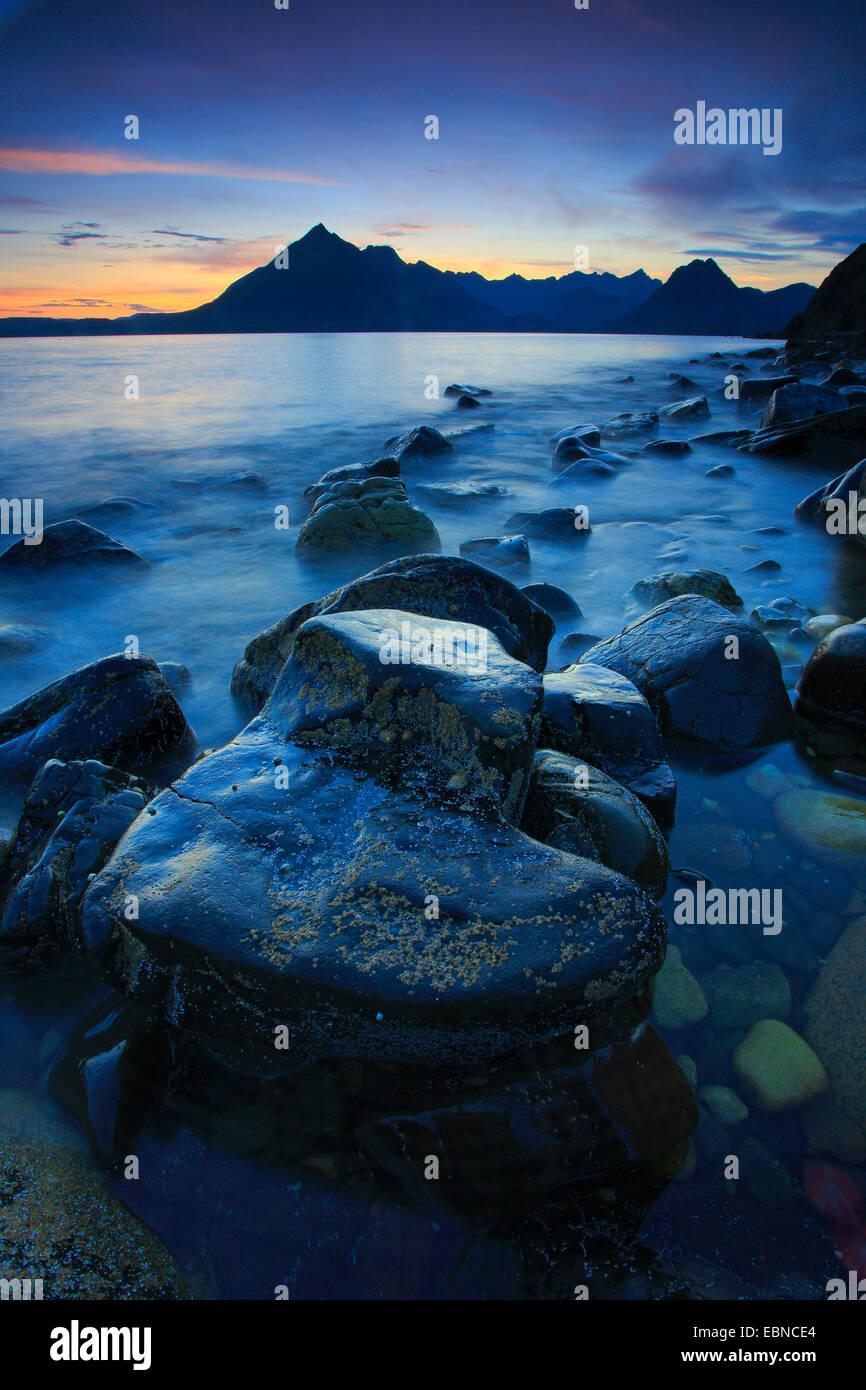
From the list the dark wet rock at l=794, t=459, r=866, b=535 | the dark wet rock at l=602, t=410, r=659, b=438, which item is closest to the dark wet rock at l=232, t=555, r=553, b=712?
Answer: the dark wet rock at l=794, t=459, r=866, b=535

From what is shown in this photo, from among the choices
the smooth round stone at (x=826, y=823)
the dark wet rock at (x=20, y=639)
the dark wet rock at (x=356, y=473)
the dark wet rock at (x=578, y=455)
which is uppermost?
the dark wet rock at (x=578, y=455)

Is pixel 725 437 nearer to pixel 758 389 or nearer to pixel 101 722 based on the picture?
pixel 758 389

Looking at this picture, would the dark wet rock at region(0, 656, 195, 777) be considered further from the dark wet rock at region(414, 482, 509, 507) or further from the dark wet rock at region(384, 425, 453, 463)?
the dark wet rock at region(384, 425, 453, 463)

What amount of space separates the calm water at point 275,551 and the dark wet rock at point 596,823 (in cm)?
98

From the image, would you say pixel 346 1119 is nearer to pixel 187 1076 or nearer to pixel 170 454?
pixel 187 1076

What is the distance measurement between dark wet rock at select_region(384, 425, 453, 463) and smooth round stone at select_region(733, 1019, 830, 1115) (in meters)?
12.4

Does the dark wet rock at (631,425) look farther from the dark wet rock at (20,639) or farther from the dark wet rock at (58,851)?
the dark wet rock at (58,851)

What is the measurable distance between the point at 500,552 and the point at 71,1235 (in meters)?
7.06

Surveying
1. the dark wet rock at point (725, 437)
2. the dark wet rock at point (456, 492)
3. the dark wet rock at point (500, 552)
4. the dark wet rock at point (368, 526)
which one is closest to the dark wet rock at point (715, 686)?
the dark wet rock at point (500, 552)

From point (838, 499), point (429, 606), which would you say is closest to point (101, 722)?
point (429, 606)

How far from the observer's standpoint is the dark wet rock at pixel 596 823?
270 centimetres

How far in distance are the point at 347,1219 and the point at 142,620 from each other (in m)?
5.87

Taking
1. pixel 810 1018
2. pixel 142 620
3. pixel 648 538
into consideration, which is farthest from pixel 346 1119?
pixel 648 538
